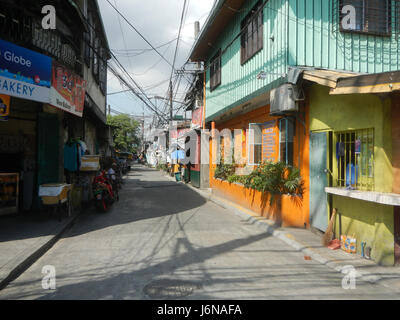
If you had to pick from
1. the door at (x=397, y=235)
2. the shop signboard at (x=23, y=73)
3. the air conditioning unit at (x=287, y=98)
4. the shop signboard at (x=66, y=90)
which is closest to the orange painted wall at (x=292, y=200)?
the air conditioning unit at (x=287, y=98)

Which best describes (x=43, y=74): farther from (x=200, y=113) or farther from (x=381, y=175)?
(x=200, y=113)

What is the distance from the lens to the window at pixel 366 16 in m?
7.99

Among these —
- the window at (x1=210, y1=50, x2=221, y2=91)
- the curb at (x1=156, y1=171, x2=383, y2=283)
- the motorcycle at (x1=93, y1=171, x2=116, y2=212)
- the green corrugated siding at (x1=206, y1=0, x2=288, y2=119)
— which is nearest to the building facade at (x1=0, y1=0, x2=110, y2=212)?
the motorcycle at (x1=93, y1=171, x2=116, y2=212)

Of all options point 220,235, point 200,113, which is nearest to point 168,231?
point 220,235

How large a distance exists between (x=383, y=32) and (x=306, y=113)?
10.9 feet

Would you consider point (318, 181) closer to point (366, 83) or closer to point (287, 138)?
point (287, 138)

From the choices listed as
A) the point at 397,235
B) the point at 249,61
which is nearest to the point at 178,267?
the point at 397,235

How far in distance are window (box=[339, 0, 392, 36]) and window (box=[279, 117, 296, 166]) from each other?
9.21 feet

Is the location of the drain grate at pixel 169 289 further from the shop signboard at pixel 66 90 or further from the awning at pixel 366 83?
the shop signboard at pixel 66 90

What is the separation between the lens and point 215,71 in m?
14.9

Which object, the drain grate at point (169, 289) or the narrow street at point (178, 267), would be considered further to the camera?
the narrow street at point (178, 267)

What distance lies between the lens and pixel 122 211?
10.6 m

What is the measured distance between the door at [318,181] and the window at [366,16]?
337cm

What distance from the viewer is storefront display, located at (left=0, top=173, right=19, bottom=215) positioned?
8.15 metres
